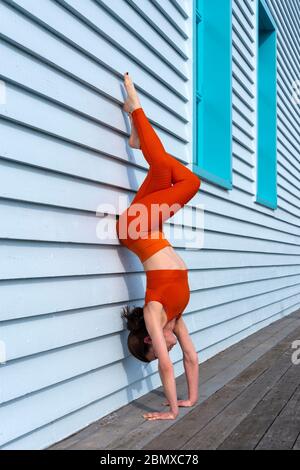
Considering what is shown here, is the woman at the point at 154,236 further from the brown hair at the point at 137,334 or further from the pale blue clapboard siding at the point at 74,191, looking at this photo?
the pale blue clapboard siding at the point at 74,191

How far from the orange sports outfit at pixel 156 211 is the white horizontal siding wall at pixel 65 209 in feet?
0.48

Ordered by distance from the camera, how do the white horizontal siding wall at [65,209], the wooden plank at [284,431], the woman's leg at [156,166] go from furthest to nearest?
1. the woman's leg at [156,166]
2. the wooden plank at [284,431]
3. the white horizontal siding wall at [65,209]

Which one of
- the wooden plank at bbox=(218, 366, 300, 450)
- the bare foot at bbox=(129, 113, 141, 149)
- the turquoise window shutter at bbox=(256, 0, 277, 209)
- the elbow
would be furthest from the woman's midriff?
the turquoise window shutter at bbox=(256, 0, 277, 209)

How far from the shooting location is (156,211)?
128 inches

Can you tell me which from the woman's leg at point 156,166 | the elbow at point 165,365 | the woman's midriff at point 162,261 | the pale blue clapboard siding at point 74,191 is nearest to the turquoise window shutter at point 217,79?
the pale blue clapboard siding at point 74,191

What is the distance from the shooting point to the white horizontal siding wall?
2447 mm

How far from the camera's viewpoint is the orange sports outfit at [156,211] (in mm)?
3209

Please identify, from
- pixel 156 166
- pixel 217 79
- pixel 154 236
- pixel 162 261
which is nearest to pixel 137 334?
pixel 162 261

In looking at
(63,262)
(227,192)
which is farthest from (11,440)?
(227,192)

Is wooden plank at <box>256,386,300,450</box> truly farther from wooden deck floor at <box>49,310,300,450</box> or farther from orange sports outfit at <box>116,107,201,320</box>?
orange sports outfit at <box>116,107,201,320</box>

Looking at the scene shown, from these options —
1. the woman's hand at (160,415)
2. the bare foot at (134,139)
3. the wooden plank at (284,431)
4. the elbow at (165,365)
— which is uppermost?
the bare foot at (134,139)

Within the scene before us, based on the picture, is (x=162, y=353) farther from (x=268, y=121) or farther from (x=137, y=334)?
(x=268, y=121)
